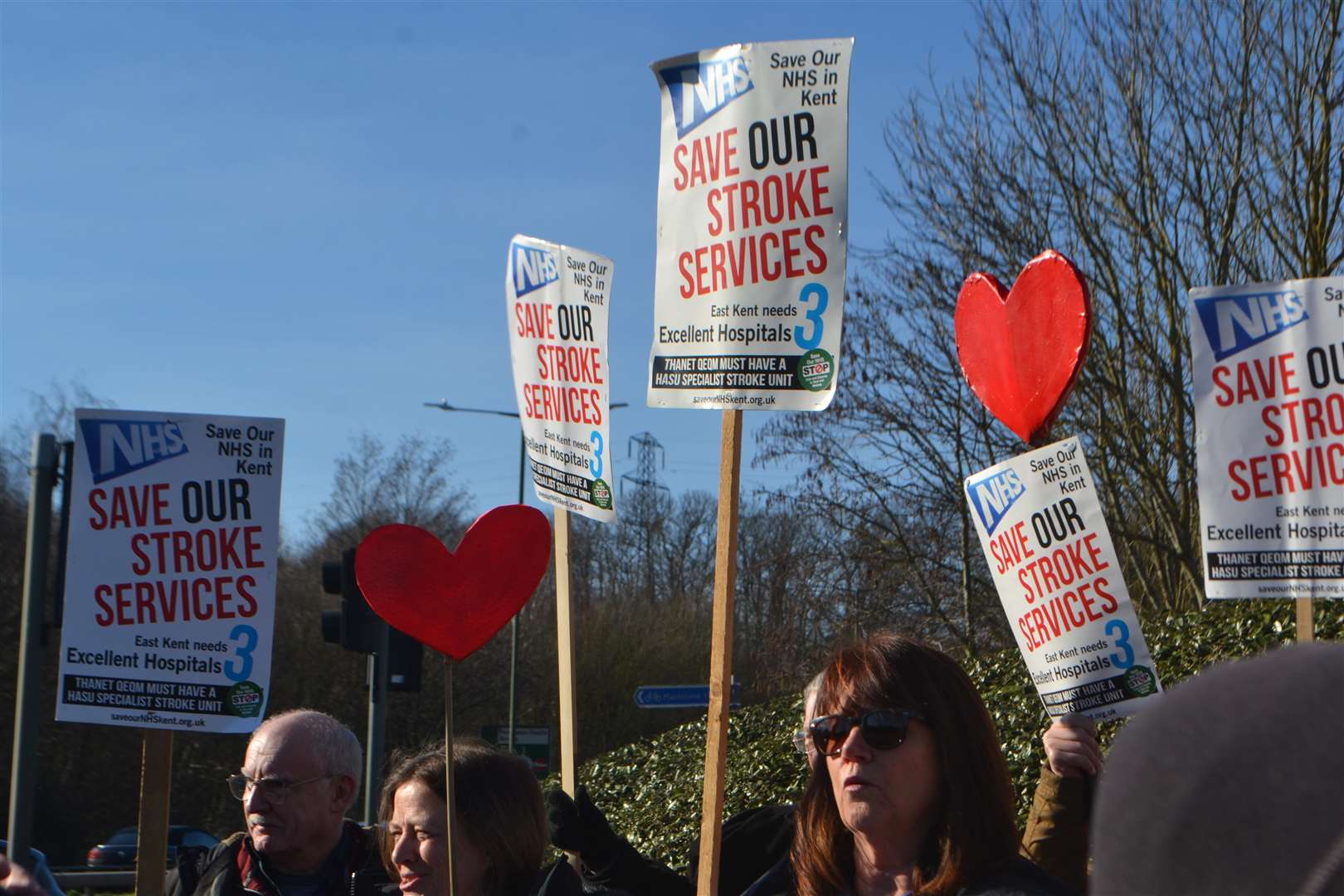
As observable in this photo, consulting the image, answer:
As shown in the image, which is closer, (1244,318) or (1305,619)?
(1305,619)

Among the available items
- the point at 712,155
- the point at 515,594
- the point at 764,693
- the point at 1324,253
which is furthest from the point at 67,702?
the point at 764,693

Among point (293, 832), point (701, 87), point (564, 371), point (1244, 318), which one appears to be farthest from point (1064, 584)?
point (293, 832)

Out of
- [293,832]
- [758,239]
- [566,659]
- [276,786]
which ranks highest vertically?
[758,239]

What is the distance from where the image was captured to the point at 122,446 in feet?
16.0

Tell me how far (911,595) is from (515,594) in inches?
519

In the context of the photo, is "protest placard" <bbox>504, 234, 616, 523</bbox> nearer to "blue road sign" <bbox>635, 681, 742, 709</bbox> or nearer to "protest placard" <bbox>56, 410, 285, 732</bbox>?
"protest placard" <bbox>56, 410, 285, 732</bbox>

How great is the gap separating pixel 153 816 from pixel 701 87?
2796 mm

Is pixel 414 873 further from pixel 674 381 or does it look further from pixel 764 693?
pixel 764 693

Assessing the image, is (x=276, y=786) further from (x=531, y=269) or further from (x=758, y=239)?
(x=531, y=269)

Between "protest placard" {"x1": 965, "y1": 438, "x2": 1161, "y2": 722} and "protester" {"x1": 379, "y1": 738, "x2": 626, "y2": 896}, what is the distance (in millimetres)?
1322

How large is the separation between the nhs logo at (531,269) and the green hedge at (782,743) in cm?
330

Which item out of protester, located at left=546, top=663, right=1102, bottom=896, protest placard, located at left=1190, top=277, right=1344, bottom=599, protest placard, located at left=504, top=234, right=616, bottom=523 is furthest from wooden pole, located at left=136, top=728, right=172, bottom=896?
protest placard, located at left=1190, top=277, right=1344, bottom=599

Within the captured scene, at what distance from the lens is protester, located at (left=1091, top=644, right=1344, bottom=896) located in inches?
27.8

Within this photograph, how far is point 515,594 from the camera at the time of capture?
14.0 feet
